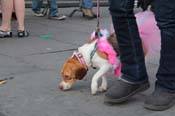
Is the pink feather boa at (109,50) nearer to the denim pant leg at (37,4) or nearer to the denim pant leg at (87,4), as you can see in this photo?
the denim pant leg at (87,4)

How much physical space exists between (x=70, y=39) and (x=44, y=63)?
1639 millimetres

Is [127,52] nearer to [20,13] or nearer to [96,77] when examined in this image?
[96,77]

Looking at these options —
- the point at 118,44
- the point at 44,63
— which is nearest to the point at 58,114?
the point at 118,44

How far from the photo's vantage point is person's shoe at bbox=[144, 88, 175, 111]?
11.5 feet

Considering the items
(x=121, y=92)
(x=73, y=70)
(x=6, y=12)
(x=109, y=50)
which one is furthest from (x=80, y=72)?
(x=6, y=12)

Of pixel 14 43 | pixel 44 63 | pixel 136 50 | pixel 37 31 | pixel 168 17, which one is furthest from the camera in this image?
pixel 37 31

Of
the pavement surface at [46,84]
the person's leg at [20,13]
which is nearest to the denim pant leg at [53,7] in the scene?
the pavement surface at [46,84]

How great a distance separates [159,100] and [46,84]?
119 centimetres

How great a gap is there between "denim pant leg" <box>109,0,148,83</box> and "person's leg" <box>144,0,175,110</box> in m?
0.19

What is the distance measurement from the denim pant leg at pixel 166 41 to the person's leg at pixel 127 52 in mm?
195

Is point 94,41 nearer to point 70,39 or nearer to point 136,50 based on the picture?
point 136,50

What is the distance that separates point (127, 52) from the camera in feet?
11.9

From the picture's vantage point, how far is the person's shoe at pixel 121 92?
3.62 meters

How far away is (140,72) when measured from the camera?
144 inches
